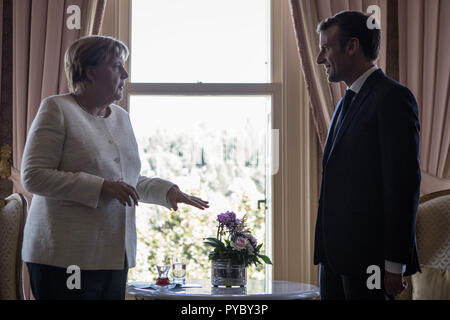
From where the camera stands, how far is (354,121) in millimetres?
1703

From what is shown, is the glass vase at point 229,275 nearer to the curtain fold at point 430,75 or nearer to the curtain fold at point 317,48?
the curtain fold at point 317,48

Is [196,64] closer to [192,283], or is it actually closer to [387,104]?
[192,283]

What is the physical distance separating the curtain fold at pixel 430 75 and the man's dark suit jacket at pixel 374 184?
1.81 m

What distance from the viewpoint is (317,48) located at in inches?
136

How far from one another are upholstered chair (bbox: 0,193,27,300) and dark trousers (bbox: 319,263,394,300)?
4.79 ft

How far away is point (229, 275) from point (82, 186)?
3.66 ft

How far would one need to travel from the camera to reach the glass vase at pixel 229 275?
2562mm

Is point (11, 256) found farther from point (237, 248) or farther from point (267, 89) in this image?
point (267, 89)

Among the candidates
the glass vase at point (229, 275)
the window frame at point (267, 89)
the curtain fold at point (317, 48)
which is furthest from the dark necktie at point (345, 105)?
the window frame at point (267, 89)

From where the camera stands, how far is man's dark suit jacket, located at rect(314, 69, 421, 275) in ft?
5.11

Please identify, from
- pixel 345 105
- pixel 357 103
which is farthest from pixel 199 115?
pixel 357 103
